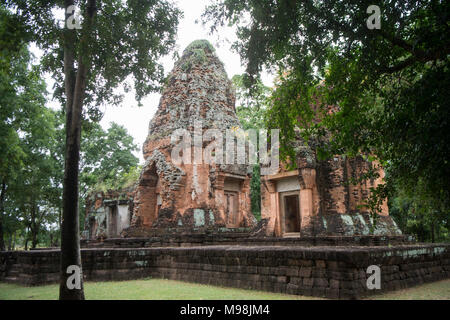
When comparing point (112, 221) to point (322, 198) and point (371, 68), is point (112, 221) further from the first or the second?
point (371, 68)

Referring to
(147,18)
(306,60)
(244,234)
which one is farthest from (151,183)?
(306,60)

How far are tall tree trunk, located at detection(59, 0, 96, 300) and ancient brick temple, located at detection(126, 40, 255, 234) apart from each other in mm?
7910

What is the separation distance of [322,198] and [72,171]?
8.10m

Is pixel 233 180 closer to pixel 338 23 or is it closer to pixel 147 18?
pixel 147 18

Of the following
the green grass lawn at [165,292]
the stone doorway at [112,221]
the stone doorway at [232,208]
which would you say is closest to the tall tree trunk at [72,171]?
the green grass lawn at [165,292]

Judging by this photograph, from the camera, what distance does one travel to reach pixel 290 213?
42.3 ft

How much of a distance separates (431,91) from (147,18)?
616cm

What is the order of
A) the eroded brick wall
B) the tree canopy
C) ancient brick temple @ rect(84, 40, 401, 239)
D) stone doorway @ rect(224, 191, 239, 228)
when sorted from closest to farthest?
the tree canopy → the eroded brick wall → ancient brick temple @ rect(84, 40, 401, 239) → stone doorway @ rect(224, 191, 239, 228)

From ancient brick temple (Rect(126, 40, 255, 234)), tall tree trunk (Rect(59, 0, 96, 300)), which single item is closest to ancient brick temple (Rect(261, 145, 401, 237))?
ancient brick temple (Rect(126, 40, 255, 234))

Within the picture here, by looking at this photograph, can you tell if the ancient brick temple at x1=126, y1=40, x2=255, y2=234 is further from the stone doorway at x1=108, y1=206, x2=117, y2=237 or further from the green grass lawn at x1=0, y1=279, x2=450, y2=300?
the green grass lawn at x1=0, y1=279, x2=450, y2=300

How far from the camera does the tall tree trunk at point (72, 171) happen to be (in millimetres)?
5242

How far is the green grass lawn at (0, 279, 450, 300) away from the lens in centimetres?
543

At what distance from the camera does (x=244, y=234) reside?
1296cm

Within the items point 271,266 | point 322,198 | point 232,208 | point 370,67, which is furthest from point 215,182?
point 370,67
